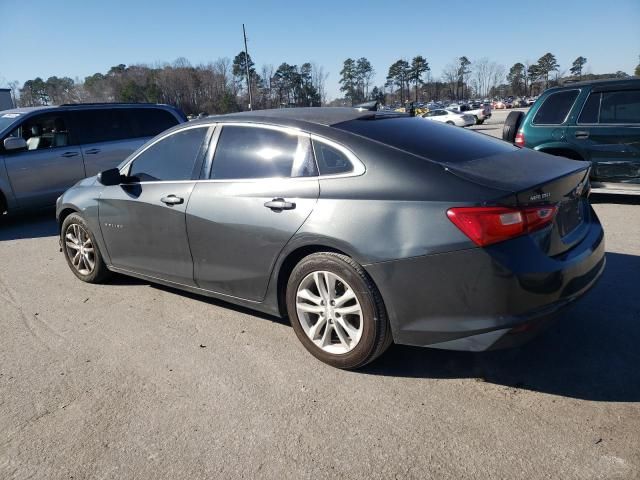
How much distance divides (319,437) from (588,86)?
7.17m

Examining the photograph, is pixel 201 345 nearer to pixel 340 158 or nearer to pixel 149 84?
pixel 340 158

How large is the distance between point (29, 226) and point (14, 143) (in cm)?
141

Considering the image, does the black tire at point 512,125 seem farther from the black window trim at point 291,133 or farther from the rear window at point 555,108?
the black window trim at point 291,133

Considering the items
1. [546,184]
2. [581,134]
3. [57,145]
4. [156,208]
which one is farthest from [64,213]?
[581,134]

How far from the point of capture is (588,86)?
7.45m

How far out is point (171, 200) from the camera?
3924mm

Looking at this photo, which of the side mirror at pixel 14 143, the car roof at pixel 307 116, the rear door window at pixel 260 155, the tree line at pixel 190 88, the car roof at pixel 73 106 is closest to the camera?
the rear door window at pixel 260 155

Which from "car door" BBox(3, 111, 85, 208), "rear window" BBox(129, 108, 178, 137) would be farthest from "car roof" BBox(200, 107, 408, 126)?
"rear window" BBox(129, 108, 178, 137)

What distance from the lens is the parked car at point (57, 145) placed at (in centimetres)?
819

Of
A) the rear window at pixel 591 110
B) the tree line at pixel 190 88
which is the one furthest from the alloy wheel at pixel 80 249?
the tree line at pixel 190 88

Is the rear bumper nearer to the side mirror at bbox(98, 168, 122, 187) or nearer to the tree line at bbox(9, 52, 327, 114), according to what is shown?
the side mirror at bbox(98, 168, 122, 187)

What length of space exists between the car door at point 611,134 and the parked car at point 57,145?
7.73 metres

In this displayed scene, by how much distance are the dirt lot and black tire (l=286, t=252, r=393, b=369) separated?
0.38 ft

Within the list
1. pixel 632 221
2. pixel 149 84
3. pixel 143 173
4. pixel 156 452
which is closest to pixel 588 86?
pixel 632 221
